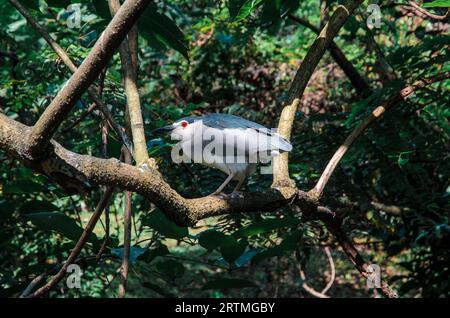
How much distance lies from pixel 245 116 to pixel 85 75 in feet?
9.98

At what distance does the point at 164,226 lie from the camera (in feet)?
6.46

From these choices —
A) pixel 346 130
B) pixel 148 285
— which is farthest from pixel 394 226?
pixel 148 285

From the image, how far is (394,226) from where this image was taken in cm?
416

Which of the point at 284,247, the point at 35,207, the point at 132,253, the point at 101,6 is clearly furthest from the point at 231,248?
the point at 101,6

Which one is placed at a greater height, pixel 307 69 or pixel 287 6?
pixel 287 6

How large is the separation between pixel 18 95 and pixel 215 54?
2620 millimetres

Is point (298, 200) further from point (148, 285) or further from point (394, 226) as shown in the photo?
point (394, 226)

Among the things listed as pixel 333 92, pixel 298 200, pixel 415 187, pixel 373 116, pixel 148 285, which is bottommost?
pixel 148 285

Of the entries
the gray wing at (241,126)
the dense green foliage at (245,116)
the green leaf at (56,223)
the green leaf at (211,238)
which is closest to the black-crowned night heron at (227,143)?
the gray wing at (241,126)

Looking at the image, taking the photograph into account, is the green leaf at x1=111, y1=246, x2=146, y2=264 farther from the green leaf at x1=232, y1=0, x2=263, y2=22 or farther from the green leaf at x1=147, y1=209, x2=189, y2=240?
the green leaf at x1=232, y1=0, x2=263, y2=22

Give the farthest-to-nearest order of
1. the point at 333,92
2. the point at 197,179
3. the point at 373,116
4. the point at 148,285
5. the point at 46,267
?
the point at 333,92 < the point at 197,179 < the point at 373,116 < the point at 46,267 < the point at 148,285

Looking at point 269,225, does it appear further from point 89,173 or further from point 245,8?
point 245,8

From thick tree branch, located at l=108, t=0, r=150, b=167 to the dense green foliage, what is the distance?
238 mm
